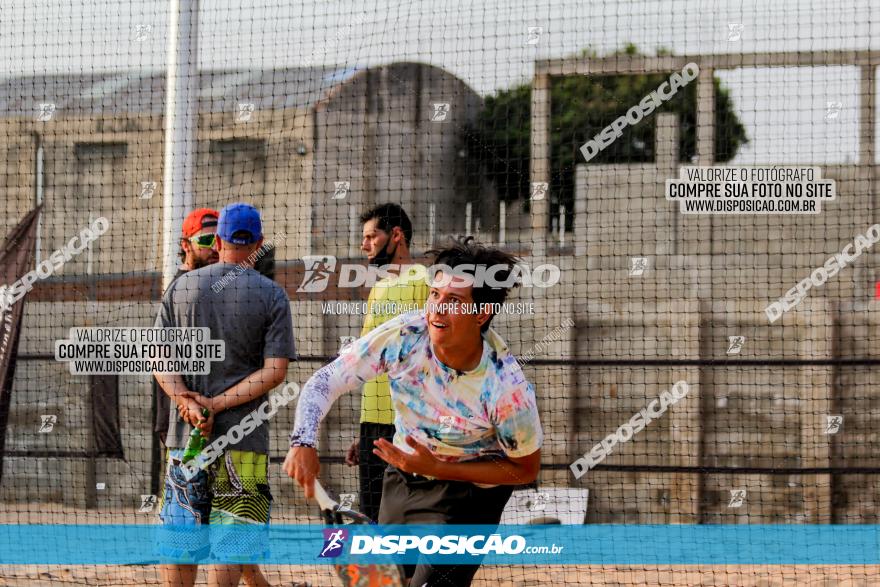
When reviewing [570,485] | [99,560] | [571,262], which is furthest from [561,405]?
[99,560]

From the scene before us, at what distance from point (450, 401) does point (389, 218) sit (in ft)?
5.22

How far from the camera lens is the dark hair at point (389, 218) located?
4934 mm

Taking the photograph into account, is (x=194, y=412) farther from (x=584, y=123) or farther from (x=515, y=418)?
(x=584, y=123)

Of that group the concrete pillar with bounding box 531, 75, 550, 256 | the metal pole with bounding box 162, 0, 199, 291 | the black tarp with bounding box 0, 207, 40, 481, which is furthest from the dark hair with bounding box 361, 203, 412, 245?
the concrete pillar with bounding box 531, 75, 550, 256

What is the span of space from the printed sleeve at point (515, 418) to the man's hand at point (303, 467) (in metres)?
0.63

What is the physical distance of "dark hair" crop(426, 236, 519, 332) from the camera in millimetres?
3508

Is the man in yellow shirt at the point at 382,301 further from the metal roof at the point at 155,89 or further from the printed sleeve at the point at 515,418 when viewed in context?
the metal roof at the point at 155,89

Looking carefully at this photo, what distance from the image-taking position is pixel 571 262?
8.72m

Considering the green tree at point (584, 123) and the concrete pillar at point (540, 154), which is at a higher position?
the green tree at point (584, 123)

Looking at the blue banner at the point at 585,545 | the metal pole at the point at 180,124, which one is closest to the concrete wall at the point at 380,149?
the metal pole at the point at 180,124

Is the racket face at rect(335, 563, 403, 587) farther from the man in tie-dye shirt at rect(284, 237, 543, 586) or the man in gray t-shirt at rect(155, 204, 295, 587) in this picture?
the man in gray t-shirt at rect(155, 204, 295, 587)

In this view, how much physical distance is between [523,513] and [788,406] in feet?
7.36

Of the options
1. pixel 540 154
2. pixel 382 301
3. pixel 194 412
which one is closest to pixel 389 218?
pixel 382 301

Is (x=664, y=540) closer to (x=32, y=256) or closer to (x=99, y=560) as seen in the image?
(x=99, y=560)
